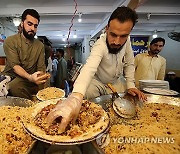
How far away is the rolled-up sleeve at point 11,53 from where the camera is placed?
236 cm

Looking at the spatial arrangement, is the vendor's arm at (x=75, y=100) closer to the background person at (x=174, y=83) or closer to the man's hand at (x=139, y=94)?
the man's hand at (x=139, y=94)

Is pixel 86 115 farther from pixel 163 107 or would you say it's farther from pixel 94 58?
pixel 163 107

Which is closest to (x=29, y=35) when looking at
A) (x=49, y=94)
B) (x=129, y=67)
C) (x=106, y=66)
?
(x=49, y=94)

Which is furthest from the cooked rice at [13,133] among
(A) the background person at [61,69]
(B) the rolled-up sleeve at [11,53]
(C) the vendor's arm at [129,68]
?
(A) the background person at [61,69]

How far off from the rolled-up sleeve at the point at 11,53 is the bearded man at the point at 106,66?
1.18m

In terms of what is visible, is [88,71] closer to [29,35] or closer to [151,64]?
[29,35]

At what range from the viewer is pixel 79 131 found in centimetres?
88

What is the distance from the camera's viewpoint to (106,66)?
5.95 feet

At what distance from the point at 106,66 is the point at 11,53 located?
1.38 metres

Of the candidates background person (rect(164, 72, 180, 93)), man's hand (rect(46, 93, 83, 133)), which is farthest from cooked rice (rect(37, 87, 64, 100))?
background person (rect(164, 72, 180, 93))

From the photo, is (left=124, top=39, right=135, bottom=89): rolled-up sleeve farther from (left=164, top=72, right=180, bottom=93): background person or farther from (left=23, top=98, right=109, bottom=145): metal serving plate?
(left=164, top=72, right=180, bottom=93): background person

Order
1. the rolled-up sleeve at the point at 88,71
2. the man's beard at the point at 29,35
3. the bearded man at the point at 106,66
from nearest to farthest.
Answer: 1. the bearded man at the point at 106,66
2. the rolled-up sleeve at the point at 88,71
3. the man's beard at the point at 29,35

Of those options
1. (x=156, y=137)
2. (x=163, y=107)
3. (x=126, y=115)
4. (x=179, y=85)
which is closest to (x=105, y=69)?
(x=126, y=115)

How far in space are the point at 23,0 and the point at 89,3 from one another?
207 centimetres
